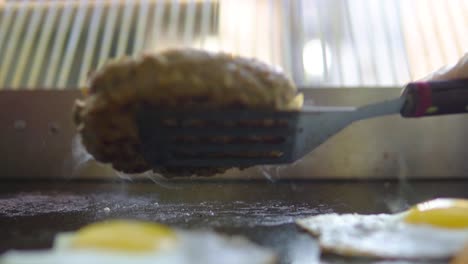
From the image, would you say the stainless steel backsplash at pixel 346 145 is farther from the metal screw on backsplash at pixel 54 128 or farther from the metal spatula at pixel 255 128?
the metal spatula at pixel 255 128

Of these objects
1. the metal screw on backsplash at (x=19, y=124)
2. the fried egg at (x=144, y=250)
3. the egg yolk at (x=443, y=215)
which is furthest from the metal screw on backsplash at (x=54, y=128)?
the egg yolk at (x=443, y=215)

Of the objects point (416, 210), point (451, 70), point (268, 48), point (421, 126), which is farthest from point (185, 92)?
point (421, 126)

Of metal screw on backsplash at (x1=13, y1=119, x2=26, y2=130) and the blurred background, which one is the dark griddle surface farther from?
the blurred background

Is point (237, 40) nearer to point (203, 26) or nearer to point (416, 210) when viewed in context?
point (203, 26)

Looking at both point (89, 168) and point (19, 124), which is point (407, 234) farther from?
point (19, 124)

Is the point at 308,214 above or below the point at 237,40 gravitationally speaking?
below

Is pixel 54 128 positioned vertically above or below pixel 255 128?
above

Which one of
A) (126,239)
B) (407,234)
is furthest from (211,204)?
(126,239)
